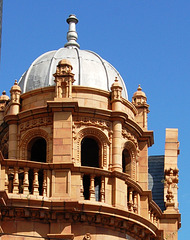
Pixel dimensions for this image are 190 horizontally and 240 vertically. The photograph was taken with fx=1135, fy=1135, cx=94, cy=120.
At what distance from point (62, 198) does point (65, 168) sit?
142cm

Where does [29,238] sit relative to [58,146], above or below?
below

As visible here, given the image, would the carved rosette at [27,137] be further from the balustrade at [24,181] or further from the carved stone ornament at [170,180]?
the carved stone ornament at [170,180]

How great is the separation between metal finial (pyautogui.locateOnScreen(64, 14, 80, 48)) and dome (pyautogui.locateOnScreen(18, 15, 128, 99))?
884 mm

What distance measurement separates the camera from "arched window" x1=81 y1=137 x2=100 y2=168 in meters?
50.6

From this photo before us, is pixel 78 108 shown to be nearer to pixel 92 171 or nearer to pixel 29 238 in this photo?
pixel 92 171

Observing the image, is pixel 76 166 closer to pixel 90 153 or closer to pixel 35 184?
pixel 35 184

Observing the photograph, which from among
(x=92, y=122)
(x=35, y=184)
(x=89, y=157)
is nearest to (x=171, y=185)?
(x=89, y=157)

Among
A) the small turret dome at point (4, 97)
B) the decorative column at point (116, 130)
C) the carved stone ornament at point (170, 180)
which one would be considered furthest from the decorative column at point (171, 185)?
the small turret dome at point (4, 97)

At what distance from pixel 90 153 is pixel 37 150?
2.40 meters

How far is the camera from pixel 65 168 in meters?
48.2

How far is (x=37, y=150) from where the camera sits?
51.1m

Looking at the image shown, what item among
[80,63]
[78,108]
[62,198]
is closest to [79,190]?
[62,198]

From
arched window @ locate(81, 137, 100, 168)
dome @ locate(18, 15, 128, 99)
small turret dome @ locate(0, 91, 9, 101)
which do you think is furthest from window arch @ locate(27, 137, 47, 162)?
small turret dome @ locate(0, 91, 9, 101)

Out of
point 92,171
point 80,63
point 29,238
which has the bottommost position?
point 29,238
